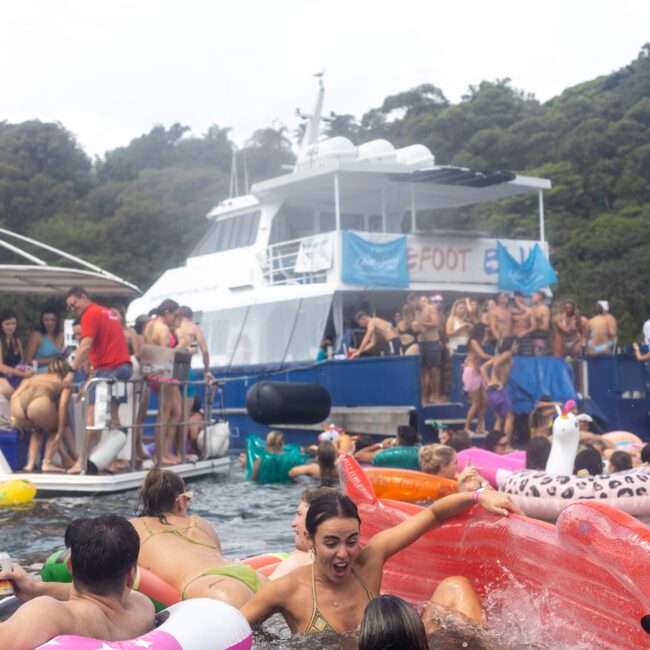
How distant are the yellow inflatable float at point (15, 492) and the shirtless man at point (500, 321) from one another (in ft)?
27.2

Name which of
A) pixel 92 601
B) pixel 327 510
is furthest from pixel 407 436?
pixel 92 601

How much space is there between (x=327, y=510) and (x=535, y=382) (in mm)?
12448

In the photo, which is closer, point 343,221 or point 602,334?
point 602,334

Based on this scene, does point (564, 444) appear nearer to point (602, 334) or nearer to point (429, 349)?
point (429, 349)

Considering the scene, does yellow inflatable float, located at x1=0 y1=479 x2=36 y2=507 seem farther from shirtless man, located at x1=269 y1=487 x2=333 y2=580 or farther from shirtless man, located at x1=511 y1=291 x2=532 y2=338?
shirtless man, located at x1=511 y1=291 x2=532 y2=338

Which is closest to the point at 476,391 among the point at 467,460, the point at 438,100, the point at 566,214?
the point at 467,460

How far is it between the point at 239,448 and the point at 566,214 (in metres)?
23.7

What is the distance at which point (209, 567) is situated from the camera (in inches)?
216

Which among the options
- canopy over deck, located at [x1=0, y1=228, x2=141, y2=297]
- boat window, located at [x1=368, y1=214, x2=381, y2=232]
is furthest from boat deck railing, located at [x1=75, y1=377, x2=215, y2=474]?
boat window, located at [x1=368, y1=214, x2=381, y2=232]

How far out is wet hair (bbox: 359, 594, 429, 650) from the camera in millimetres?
3246

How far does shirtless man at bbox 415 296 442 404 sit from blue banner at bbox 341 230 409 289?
2212 mm

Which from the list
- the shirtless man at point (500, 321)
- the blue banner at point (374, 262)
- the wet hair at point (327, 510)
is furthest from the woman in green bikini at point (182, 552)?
the blue banner at point (374, 262)

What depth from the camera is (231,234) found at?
73.8ft

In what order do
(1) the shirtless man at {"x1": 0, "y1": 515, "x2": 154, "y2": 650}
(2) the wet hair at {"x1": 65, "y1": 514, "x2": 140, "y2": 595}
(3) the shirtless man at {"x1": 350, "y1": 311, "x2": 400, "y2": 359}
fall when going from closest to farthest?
1. (1) the shirtless man at {"x1": 0, "y1": 515, "x2": 154, "y2": 650}
2. (2) the wet hair at {"x1": 65, "y1": 514, "x2": 140, "y2": 595}
3. (3) the shirtless man at {"x1": 350, "y1": 311, "x2": 400, "y2": 359}
